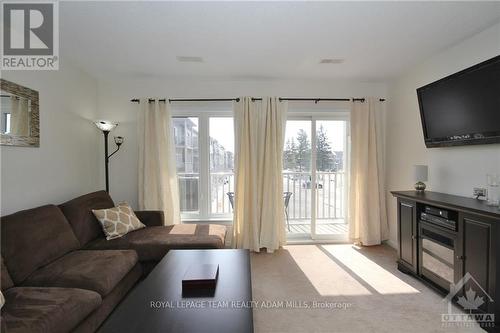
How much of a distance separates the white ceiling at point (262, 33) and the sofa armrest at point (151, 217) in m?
1.86

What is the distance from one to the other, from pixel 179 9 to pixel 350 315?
2874 millimetres

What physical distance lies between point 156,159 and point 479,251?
11.6ft

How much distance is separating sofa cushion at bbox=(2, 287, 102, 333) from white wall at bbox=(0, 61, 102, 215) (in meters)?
0.92

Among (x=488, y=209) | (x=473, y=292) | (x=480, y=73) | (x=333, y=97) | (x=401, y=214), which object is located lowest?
(x=473, y=292)

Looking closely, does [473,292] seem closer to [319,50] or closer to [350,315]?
[350,315]

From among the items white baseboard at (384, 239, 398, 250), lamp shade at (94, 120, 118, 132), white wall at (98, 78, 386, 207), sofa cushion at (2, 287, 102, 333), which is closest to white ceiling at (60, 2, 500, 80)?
white wall at (98, 78, 386, 207)

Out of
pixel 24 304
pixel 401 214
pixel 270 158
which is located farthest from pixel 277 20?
pixel 24 304

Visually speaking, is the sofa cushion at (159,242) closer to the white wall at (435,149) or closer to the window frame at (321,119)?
the window frame at (321,119)

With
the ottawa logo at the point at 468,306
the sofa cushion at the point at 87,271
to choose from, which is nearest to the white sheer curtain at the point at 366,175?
the ottawa logo at the point at 468,306

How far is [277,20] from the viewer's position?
6.70 feet

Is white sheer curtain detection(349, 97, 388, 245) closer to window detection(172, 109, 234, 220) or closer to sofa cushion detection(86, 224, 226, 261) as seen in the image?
window detection(172, 109, 234, 220)

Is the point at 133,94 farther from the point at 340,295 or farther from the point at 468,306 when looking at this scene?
the point at 468,306

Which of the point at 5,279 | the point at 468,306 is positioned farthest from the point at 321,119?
the point at 5,279

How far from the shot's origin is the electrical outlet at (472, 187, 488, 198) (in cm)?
219
